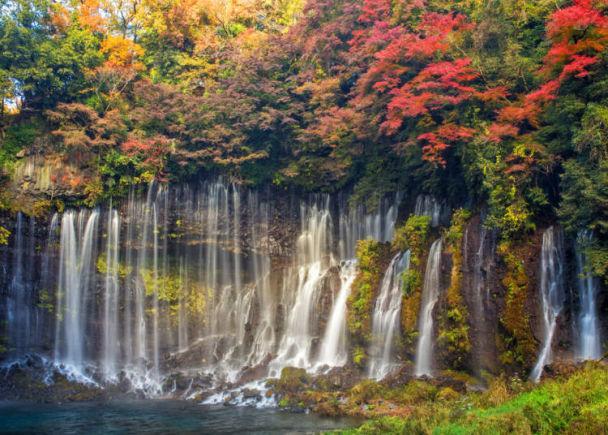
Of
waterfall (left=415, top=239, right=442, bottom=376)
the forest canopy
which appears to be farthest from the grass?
the forest canopy

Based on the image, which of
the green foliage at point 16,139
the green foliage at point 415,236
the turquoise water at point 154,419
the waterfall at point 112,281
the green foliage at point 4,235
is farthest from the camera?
the green foliage at point 16,139

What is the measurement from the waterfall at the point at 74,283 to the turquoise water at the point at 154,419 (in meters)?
4.88

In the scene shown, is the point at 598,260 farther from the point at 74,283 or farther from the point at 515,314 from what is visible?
the point at 74,283

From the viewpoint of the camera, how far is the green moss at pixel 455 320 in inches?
782

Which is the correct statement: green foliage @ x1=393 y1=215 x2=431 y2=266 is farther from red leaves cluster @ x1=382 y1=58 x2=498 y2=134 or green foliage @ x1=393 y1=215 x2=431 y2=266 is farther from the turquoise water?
the turquoise water

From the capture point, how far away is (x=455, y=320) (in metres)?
20.2

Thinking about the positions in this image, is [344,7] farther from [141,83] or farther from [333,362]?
[333,362]

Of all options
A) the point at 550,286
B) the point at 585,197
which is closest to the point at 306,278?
the point at 550,286

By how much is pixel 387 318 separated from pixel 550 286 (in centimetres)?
660

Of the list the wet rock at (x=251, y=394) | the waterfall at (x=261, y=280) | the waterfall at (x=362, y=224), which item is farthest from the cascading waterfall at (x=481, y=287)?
the waterfall at (x=261, y=280)

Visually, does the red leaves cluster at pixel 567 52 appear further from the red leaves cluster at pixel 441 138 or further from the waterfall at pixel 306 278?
the waterfall at pixel 306 278

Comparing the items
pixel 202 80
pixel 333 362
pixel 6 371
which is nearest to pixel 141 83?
pixel 202 80

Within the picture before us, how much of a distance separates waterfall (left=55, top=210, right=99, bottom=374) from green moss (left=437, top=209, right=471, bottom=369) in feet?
60.3

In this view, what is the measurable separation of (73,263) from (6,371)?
19.7 feet
